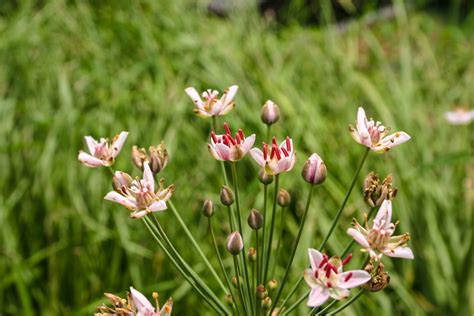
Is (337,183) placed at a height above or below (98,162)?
below

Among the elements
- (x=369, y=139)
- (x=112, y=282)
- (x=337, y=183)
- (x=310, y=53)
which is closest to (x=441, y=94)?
(x=310, y=53)

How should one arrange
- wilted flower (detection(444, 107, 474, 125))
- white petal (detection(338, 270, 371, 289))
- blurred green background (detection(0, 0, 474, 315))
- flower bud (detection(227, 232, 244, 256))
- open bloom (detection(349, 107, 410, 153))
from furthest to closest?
wilted flower (detection(444, 107, 474, 125))
blurred green background (detection(0, 0, 474, 315))
open bloom (detection(349, 107, 410, 153))
flower bud (detection(227, 232, 244, 256))
white petal (detection(338, 270, 371, 289))

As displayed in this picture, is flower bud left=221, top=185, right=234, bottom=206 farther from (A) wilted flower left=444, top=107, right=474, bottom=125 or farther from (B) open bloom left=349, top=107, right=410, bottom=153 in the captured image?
(A) wilted flower left=444, top=107, right=474, bottom=125

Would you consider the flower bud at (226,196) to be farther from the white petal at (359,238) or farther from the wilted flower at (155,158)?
the white petal at (359,238)

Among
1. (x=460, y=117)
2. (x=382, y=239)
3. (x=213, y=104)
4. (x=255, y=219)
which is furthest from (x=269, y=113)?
(x=460, y=117)

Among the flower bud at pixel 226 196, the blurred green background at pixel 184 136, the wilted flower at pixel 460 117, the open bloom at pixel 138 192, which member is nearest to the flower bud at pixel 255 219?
the flower bud at pixel 226 196

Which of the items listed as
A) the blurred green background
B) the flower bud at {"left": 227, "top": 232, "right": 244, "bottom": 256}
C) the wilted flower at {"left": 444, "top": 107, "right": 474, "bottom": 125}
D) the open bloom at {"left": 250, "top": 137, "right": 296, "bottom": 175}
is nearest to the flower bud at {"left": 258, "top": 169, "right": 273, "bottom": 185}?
the open bloom at {"left": 250, "top": 137, "right": 296, "bottom": 175}

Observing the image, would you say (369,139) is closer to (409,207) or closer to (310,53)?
(409,207)

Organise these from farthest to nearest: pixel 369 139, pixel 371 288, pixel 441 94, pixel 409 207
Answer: pixel 441 94 → pixel 409 207 → pixel 369 139 → pixel 371 288
